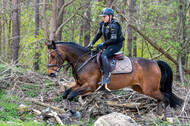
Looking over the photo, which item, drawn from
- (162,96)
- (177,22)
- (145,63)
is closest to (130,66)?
(145,63)

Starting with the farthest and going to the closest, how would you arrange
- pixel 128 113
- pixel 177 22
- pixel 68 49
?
pixel 177 22 → pixel 128 113 → pixel 68 49

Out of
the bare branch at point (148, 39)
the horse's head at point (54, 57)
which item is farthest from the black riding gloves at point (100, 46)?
the bare branch at point (148, 39)

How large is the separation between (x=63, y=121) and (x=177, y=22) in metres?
7.76

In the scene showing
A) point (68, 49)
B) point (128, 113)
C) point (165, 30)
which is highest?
point (165, 30)

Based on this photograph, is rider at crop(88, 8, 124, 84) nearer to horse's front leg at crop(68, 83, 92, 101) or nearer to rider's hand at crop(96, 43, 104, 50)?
rider's hand at crop(96, 43, 104, 50)

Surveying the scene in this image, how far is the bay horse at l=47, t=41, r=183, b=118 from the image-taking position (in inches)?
239

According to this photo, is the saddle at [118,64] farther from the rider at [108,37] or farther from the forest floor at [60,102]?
the forest floor at [60,102]

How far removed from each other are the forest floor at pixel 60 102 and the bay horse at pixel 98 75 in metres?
0.57

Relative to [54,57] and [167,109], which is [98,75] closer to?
[54,57]

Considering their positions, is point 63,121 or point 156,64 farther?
point 156,64

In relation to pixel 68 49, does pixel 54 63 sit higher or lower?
lower

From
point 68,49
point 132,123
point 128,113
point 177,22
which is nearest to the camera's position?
point 132,123

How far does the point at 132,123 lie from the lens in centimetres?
431

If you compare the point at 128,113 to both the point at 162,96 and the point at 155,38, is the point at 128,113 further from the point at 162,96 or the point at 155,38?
the point at 155,38
